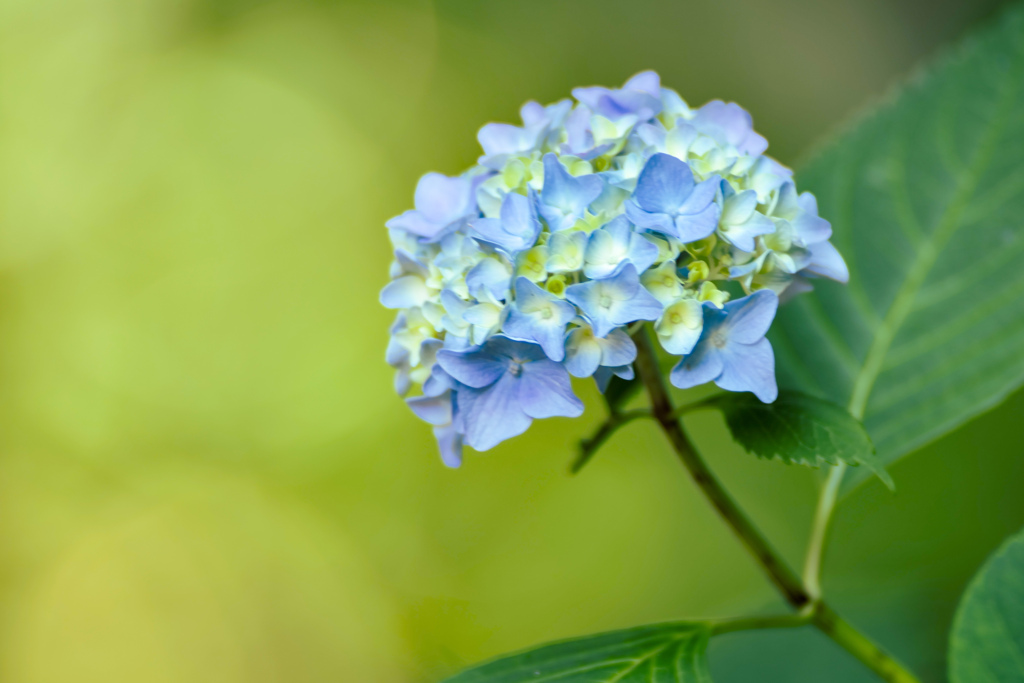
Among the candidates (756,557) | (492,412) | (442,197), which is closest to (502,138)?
(442,197)

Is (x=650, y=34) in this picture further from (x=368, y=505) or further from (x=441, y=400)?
(x=441, y=400)

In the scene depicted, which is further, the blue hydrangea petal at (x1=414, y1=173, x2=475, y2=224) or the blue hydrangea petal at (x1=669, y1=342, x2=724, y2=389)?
the blue hydrangea petal at (x1=414, y1=173, x2=475, y2=224)

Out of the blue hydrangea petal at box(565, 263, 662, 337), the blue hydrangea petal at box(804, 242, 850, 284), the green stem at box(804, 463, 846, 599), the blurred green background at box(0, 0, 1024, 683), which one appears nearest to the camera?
the blue hydrangea petal at box(565, 263, 662, 337)

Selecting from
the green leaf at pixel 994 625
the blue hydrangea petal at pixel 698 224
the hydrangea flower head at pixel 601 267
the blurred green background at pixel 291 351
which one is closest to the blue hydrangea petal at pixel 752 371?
the hydrangea flower head at pixel 601 267

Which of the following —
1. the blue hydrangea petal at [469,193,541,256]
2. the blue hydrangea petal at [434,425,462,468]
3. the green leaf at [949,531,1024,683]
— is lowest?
the green leaf at [949,531,1024,683]

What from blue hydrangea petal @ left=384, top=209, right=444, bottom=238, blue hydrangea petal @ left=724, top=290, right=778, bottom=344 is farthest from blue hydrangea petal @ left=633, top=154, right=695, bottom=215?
blue hydrangea petal @ left=384, top=209, right=444, bottom=238

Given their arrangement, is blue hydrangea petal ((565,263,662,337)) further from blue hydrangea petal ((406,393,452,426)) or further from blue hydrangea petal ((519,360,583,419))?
blue hydrangea petal ((406,393,452,426))

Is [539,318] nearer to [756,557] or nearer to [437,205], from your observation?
[437,205]

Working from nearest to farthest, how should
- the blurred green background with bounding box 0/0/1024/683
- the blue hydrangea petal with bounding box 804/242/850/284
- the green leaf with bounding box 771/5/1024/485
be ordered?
the blue hydrangea petal with bounding box 804/242/850/284 → the green leaf with bounding box 771/5/1024/485 → the blurred green background with bounding box 0/0/1024/683
